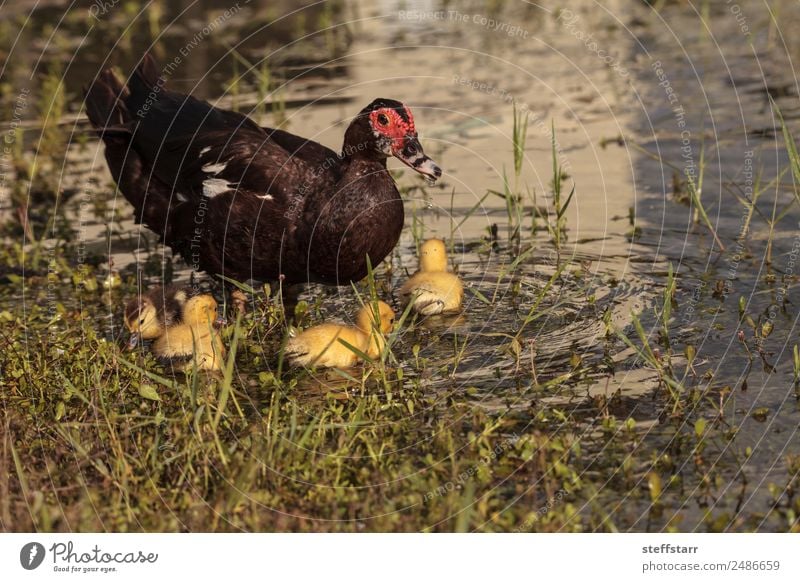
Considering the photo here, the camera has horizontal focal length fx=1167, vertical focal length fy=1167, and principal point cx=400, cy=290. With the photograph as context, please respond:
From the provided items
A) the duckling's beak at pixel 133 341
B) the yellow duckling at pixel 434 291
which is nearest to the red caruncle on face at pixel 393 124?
the yellow duckling at pixel 434 291

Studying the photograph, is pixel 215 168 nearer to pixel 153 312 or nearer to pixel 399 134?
pixel 153 312

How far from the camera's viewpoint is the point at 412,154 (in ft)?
20.3

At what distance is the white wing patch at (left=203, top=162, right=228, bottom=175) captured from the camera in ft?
21.9

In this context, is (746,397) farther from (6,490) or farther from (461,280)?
(6,490)

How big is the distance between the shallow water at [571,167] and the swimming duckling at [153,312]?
2.93 feet

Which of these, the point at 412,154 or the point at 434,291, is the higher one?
the point at 412,154

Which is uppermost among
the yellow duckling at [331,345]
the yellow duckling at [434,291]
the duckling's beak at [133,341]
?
the yellow duckling at [434,291]

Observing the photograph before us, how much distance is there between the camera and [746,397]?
5.39 m

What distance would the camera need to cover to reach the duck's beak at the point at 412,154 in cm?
612

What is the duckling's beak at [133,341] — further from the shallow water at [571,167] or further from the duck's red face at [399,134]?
the duck's red face at [399,134]

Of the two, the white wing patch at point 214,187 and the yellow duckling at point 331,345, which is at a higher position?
the white wing patch at point 214,187

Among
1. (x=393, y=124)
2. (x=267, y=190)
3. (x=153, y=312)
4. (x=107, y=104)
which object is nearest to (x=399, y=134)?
(x=393, y=124)

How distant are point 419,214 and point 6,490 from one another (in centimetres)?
456

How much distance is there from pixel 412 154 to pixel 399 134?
0.43ft
